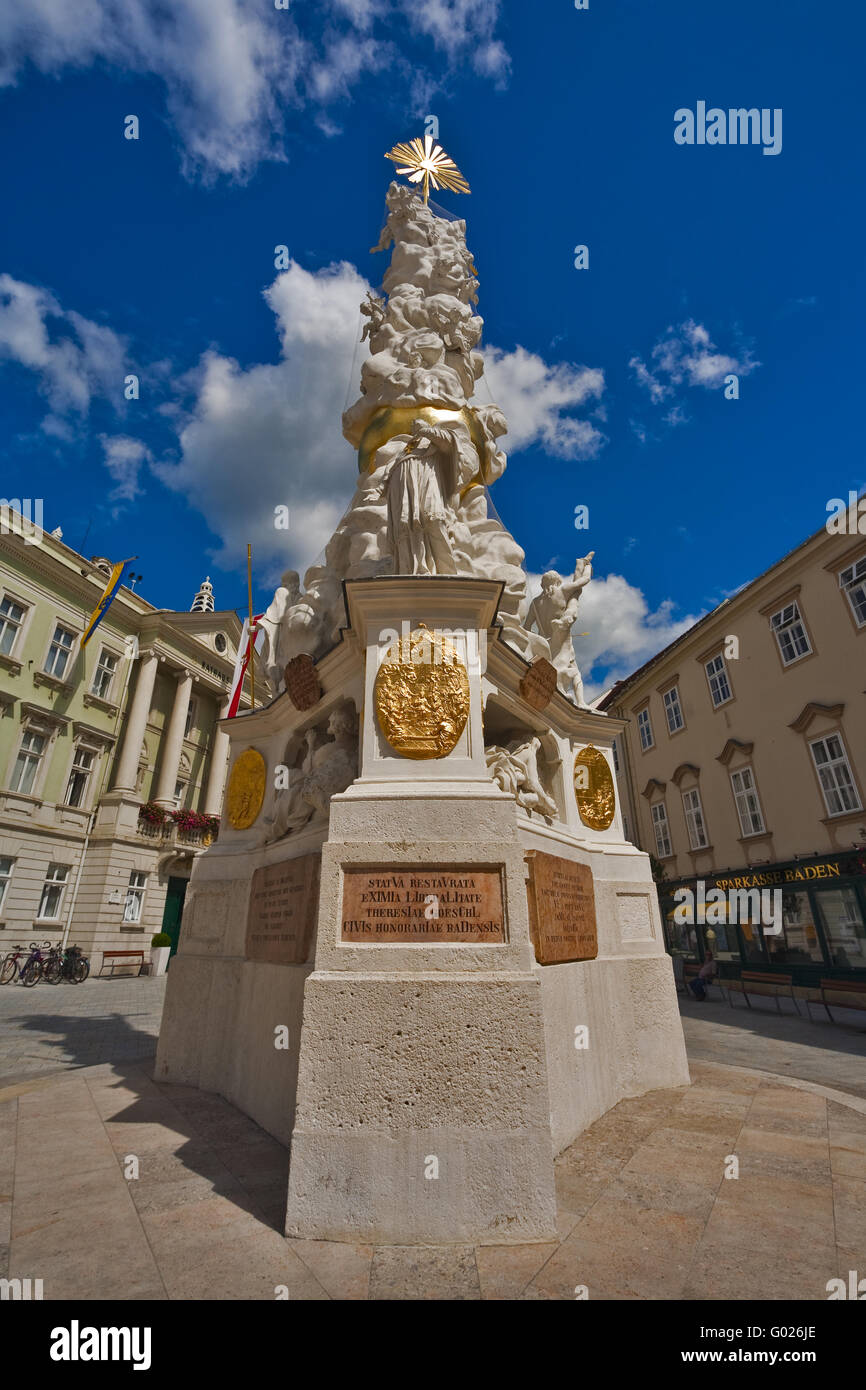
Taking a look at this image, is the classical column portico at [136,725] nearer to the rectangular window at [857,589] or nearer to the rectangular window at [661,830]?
the rectangular window at [661,830]

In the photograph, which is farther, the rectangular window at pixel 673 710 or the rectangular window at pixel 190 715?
the rectangular window at pixel 190 715

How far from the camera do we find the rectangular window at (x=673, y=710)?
82.8 feet

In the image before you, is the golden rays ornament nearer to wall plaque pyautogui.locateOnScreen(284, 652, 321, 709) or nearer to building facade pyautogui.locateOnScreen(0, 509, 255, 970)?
wall plaque pyautogui.locateOnScreen(284, 652, 321, 709)

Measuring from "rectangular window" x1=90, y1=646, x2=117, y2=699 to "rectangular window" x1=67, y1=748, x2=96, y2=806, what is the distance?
287 centimetres

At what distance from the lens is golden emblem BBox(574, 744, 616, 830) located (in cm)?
705

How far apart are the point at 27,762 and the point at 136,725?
501cm

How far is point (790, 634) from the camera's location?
20109mm

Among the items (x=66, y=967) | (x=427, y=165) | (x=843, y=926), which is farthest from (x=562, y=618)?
(x=66, y=967)

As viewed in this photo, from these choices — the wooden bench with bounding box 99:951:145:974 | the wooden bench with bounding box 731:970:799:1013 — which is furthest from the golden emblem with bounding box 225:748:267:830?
the wooden bench with bounding box 99:951:145:974

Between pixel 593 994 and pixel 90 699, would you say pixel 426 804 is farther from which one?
pixel 90 699

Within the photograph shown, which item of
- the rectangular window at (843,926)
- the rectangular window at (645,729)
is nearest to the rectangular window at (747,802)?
the rectangular window at (843,926)

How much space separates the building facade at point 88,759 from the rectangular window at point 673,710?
18.4m

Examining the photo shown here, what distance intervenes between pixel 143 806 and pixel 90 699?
5.30m
